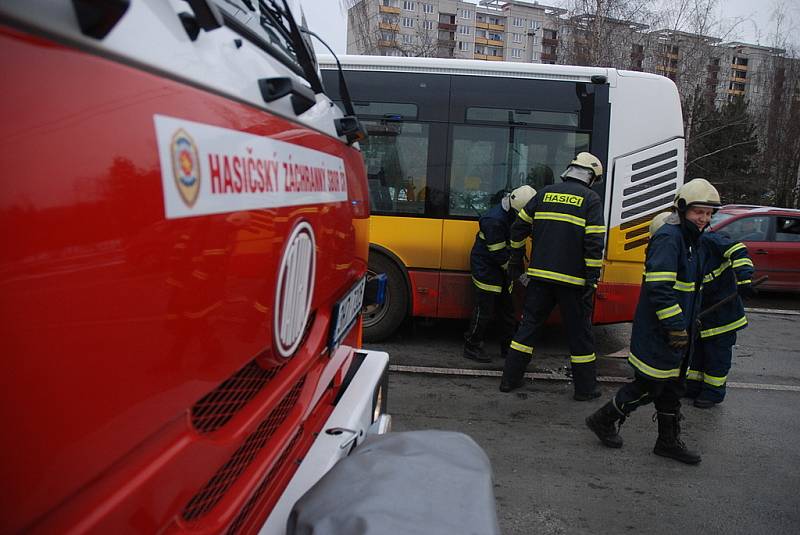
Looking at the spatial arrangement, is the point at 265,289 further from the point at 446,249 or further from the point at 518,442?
the point at 446,249

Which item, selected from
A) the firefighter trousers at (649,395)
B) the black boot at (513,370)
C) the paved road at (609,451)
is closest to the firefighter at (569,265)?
the black boot at (513,370)

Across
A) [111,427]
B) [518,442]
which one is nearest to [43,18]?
[111,427]

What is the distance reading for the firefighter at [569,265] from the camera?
4523 mm

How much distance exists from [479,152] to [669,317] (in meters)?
2.92

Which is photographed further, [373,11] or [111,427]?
[373,11]

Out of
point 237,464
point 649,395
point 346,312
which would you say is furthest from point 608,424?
point 237,464

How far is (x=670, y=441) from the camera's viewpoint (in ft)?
12.5

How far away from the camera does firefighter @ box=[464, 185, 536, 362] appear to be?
18.0ft

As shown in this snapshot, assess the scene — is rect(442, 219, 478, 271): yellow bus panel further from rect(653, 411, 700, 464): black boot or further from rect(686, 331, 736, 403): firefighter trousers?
rect(653, 411, 700, 464): black boot

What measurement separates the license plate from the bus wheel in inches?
140

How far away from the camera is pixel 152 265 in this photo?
0.82 m

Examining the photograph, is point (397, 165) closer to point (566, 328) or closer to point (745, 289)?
point (566, 328)

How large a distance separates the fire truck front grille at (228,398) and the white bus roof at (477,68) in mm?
4913

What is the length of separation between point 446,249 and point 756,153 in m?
32.7
